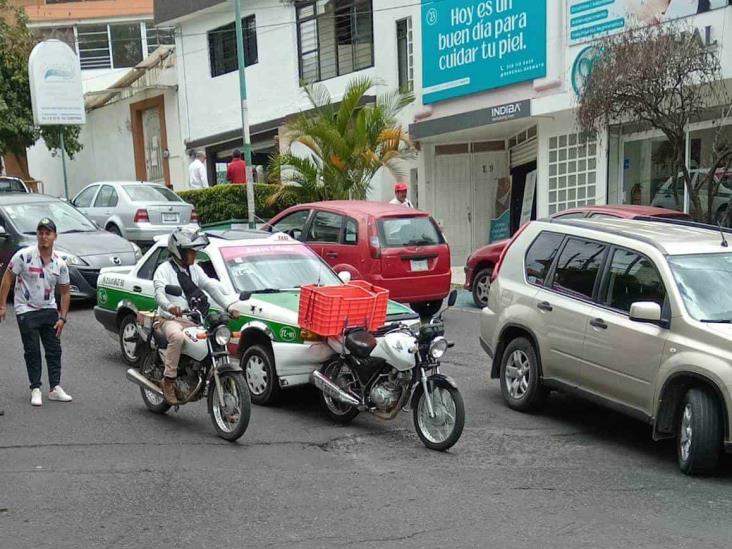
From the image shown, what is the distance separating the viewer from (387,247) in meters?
12.1

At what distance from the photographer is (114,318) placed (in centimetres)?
988

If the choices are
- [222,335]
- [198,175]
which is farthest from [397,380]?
[198,175]

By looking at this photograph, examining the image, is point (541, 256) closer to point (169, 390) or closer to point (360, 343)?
point (360, 343)

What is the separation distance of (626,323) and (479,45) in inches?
488

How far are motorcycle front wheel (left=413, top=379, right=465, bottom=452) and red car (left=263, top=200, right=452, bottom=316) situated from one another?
474cm

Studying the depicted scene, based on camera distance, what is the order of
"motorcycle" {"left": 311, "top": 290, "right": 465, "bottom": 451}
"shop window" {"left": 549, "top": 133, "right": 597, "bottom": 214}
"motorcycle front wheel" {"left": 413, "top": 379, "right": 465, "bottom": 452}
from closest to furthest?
1. "motorcycle front wheel" {"left": 413, "top": 379, "right": 465, "bottom": 452}
2. "motorcycle" {"left": 311, "top": 290, "right": 465, "bottom": 451}
3. "shop window" {"left": 549, "top": 133, "right": 597, "bottom": 214}

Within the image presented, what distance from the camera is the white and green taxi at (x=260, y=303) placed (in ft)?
25.4

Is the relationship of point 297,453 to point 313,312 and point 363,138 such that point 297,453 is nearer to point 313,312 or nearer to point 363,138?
point 313,312

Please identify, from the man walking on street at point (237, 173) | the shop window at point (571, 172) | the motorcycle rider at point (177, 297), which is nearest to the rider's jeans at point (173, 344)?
the motorcycle rider at point (177, 297)

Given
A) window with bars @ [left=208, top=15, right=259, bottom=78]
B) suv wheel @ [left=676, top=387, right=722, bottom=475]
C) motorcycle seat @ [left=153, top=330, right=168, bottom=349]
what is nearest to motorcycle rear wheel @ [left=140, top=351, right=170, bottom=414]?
motorcycle seat @ [left=153, top=330, right=168, bottom=349]

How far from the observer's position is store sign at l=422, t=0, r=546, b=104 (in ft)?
55.8

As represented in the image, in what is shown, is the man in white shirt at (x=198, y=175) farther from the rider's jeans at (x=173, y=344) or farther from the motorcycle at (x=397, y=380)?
the motorcycle at (x=397, y=380)

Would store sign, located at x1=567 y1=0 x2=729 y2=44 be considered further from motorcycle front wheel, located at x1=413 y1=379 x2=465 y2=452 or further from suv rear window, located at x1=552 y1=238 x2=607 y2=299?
motorcycle front wheel, located at x1=413 y1=379 x2=465 y2=452

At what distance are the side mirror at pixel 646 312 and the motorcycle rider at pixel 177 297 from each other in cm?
326
